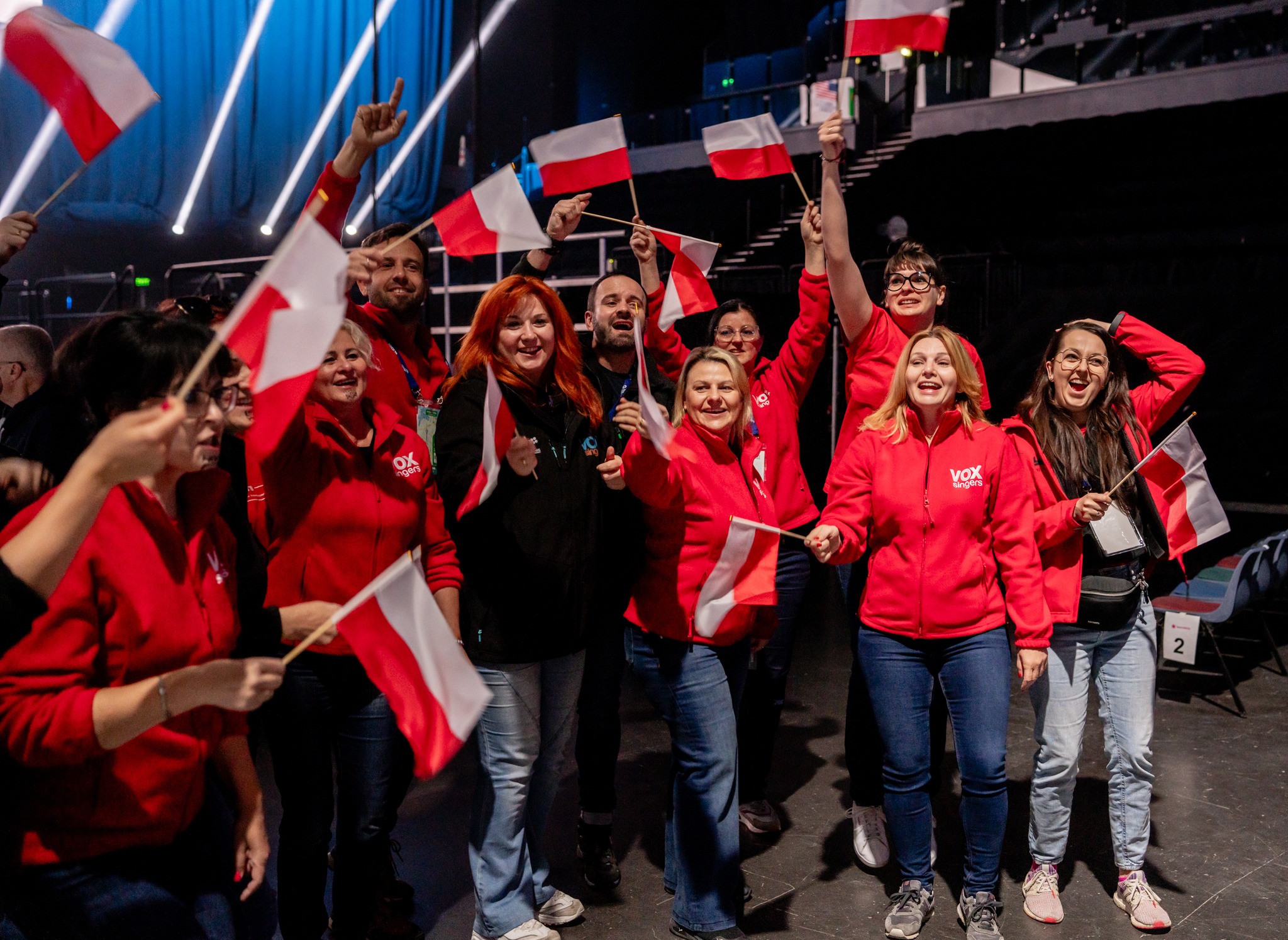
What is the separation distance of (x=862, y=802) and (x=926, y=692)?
0.71m

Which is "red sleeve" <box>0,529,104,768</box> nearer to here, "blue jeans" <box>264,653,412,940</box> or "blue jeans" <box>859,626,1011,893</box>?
"blue jeans" <box>264,653,412,940</box>

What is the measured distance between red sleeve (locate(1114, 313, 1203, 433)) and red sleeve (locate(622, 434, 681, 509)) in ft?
5.42

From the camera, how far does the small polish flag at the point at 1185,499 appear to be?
3.01m

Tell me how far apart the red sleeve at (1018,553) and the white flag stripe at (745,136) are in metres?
1.53

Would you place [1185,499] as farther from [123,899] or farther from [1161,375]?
[123,899]

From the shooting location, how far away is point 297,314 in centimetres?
150

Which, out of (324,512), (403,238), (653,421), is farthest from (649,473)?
(403,238)

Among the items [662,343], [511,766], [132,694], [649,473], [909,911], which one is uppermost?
[662,343]

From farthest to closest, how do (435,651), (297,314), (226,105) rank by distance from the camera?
(226,105) → (435,651) → (297,314)

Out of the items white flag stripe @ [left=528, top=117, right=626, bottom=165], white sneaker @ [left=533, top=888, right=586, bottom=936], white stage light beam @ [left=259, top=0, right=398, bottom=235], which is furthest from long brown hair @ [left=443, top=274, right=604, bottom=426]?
white stage light beam @ [left=259, top=0, right=398, bottom=235]

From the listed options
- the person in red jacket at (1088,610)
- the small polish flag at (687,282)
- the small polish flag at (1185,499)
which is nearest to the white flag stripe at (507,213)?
the small polish flag at (687,282)

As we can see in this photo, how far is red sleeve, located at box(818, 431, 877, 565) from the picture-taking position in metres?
2.70

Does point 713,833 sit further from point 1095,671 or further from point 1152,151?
point 1152,151

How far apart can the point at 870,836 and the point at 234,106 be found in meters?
13.5
